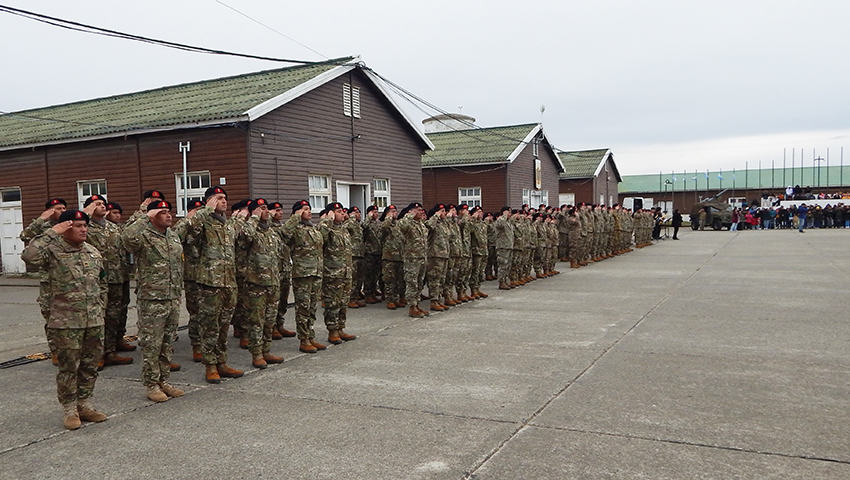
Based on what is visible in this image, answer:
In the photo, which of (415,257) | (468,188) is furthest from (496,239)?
(468,188)

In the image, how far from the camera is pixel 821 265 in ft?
54.9

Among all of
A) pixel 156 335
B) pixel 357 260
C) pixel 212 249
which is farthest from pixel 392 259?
pixel 156 335

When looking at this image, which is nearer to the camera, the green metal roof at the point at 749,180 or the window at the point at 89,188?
the window at the point at 89,188

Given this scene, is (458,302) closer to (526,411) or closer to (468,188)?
(526,411)

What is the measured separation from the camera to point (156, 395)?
5.73 metres

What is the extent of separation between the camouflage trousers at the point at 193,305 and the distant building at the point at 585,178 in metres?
32.2

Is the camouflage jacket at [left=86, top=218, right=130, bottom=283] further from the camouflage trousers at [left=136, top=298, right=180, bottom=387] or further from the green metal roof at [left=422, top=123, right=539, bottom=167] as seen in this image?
the green metal roof at [left=422, top=123, right=539, bottom=167]

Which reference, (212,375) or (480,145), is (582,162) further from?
(212,375)

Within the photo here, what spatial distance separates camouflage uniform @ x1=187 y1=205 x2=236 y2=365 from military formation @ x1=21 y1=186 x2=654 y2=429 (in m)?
0.01

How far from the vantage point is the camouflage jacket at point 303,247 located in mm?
7629

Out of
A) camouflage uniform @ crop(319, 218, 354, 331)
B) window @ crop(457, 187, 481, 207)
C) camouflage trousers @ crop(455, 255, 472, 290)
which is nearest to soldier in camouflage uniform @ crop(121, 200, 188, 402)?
camouflage uniform @ crop(319, 218, 354, 331)

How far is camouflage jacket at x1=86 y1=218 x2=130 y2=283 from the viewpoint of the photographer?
7.50 meters

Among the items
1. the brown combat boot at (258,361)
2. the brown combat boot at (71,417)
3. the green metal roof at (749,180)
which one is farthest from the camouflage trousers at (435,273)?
the green metal roof at (749,180)

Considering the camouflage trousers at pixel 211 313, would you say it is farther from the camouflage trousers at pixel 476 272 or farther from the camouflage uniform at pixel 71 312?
the camouflage trousers at pixel 476 272
